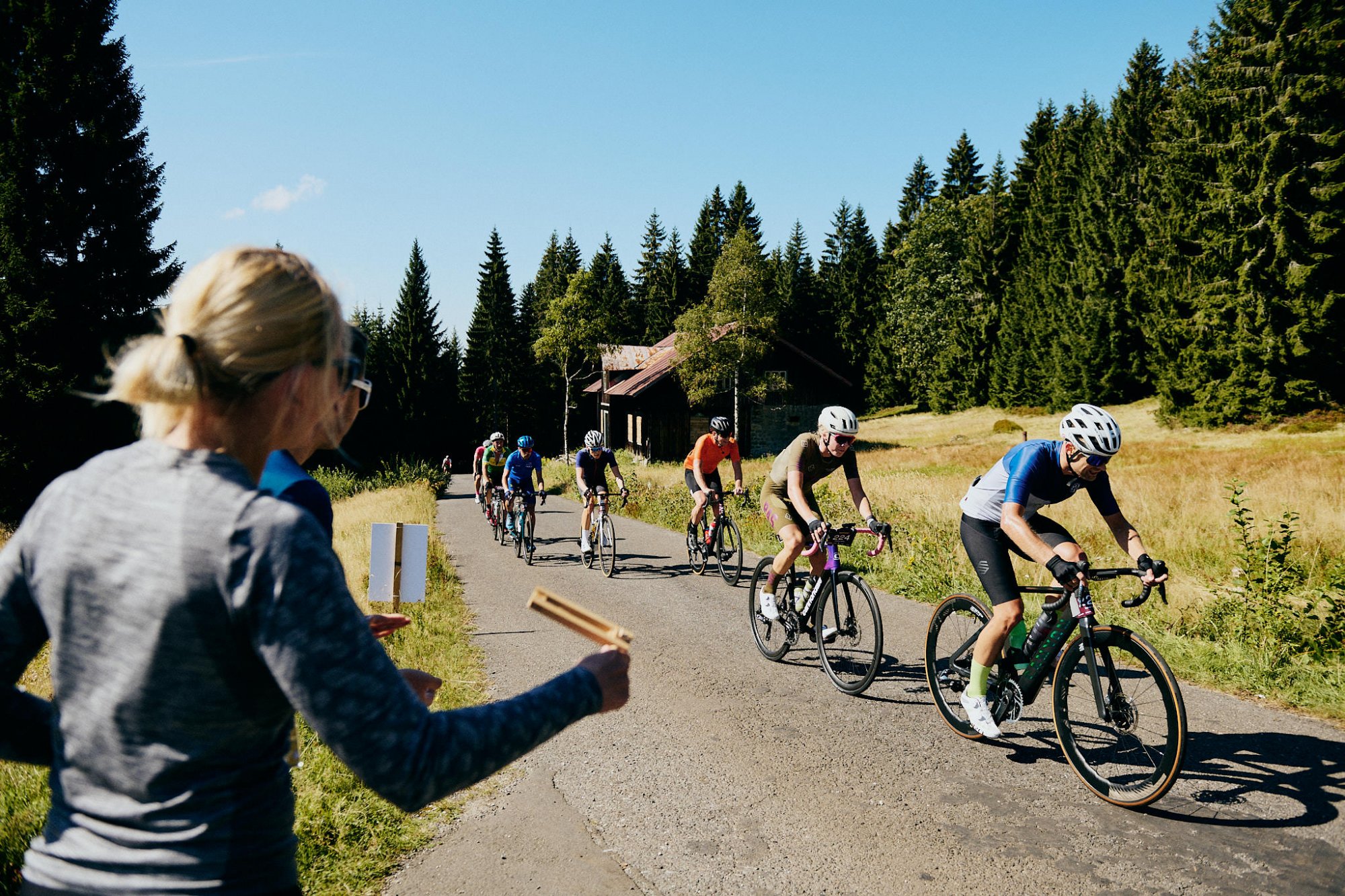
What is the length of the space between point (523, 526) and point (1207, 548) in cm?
1045

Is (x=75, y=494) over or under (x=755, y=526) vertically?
over

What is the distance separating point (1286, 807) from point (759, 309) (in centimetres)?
4006

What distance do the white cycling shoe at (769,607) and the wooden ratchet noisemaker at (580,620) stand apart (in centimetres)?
607

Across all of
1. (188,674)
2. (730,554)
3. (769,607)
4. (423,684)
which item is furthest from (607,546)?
(188,674)

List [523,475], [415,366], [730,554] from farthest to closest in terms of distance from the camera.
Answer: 1. [415,366]
2. [523,475]
3. [730,554]

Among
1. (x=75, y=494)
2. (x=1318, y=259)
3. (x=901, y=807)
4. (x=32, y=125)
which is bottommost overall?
(x=901, y=807)

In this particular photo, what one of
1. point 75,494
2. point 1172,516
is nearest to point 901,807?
point 75,494

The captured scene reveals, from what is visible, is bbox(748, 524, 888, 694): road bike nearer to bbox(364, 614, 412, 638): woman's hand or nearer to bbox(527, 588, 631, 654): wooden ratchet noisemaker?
bbox(364, 614, 412, 638): woman's hand

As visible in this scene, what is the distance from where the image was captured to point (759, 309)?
142 ft

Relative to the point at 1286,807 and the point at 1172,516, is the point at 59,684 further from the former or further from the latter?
the point at 1172,516

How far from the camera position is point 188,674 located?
46.8 inches

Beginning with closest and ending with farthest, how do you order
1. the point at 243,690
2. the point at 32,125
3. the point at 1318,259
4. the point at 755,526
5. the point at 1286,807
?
the point at 243,690, the point at 1286,807, the point at 755,526, the point at 32,125, the point at 1318,259

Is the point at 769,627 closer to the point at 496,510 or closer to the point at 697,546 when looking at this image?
the point at 697,546

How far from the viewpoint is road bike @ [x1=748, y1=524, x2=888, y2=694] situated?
660cm
